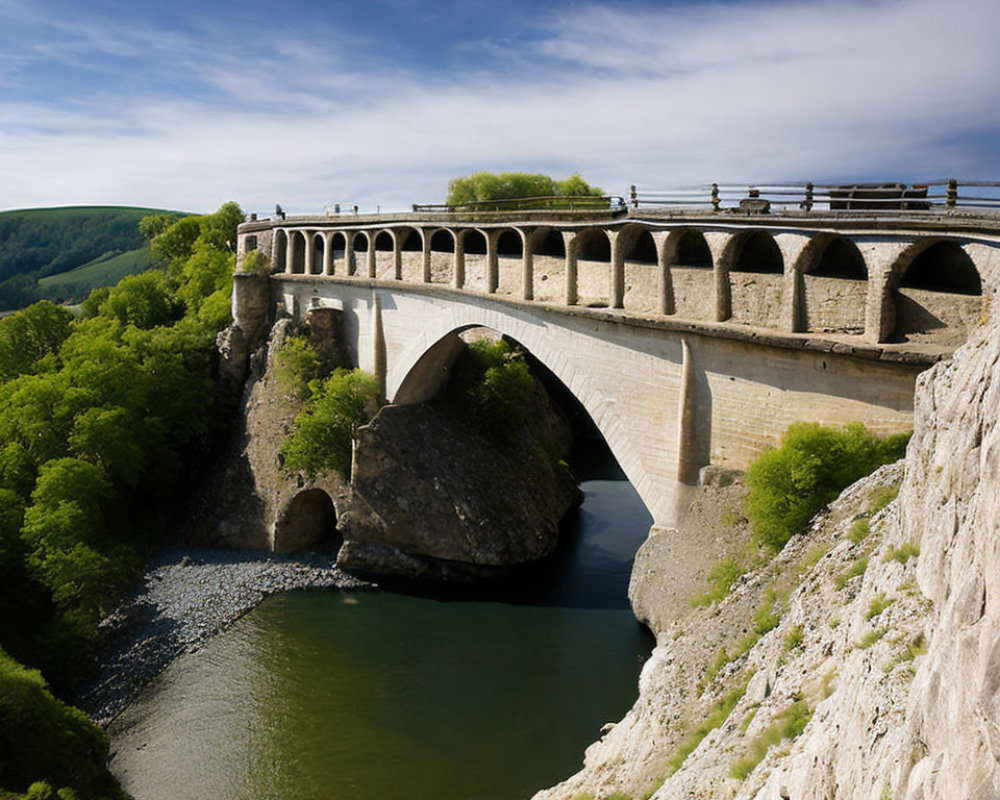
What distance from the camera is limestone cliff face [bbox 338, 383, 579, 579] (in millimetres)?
29500

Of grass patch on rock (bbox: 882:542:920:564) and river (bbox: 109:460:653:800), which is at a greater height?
grass patch on rock (bbox: 882:542:920:564)

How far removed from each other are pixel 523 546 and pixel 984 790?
82.1 feet

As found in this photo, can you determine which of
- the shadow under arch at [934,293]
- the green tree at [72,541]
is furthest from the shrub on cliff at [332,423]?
the shadow under arch at [934,293]

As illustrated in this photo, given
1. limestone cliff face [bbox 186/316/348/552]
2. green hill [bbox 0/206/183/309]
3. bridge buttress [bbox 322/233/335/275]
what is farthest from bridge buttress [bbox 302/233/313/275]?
green hill [bbox 0/206/183/309]

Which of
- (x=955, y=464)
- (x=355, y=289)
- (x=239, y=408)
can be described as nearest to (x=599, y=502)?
(x=355, y=289)

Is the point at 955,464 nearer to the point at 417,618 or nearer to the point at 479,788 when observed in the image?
the point at 479,788

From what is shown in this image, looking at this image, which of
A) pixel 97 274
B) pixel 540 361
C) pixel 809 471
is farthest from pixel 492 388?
pixel 97 274

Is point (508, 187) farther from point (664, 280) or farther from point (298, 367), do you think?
point (664, 280)

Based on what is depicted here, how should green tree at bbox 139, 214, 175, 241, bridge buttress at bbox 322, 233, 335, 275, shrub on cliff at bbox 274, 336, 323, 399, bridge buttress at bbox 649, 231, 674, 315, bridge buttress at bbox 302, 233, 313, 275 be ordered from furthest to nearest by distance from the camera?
1. green tree at bbox 139, 214, 175, 241
2. bridge buttress at bbox 302, 233, 313, 275
3. bridge buttress at bbox 322, 233, 335, 275
4. shrub on cliff at bbox 274, 336, 323, 399
5. bridge buttress at bbox 649, 231, 674, 315

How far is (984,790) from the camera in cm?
531

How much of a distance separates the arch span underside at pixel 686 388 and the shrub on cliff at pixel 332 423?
739 cm

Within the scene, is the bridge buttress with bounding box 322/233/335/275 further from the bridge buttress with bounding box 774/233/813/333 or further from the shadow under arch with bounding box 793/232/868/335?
the shadow under arch with bounding box 793/232/868/335

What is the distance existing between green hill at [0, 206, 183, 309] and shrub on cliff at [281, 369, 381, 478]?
390 ft

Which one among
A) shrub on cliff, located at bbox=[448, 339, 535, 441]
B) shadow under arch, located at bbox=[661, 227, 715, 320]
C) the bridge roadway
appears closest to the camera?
the bridge roadway
